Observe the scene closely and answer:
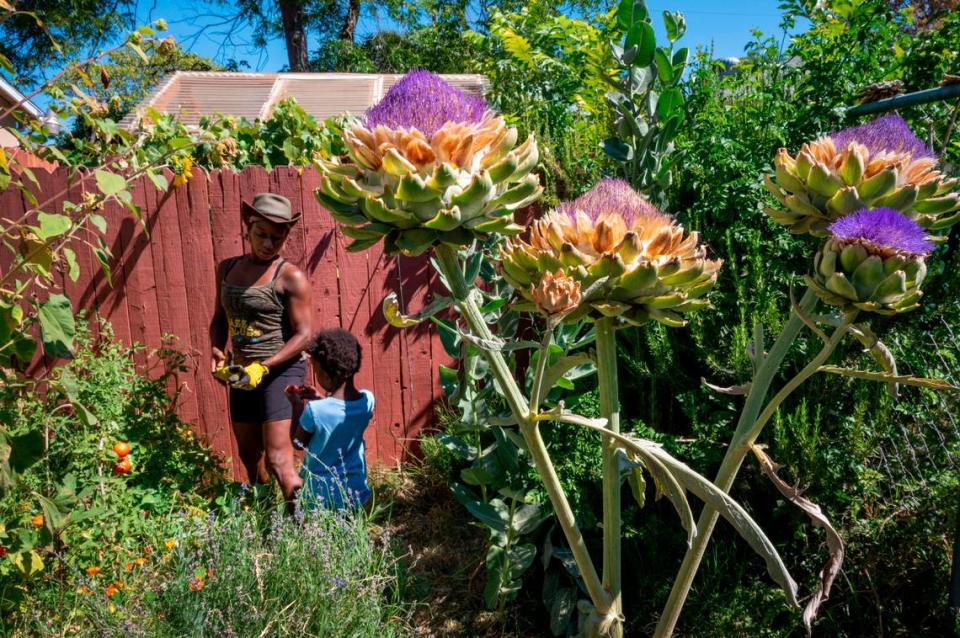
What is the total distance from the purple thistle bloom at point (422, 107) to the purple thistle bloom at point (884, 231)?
762mm

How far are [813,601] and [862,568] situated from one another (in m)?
1.43

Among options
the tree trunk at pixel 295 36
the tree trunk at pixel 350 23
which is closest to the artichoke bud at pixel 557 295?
the tree trunk at pixel 295 36

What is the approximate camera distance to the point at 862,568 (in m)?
2.52

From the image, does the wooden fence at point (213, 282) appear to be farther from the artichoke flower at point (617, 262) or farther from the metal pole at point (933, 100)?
the artichoke flower at point (617, 262)

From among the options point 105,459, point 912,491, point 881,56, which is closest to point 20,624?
point 105,459

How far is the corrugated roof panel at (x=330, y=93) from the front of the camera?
1062cm

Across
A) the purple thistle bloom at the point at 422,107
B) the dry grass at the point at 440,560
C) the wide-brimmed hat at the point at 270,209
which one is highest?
the wide-brimmed hat at the point at 270,209

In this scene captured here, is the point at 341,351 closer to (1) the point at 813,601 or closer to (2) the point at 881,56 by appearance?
(1) the point at 813,601

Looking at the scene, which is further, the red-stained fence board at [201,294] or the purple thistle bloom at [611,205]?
the red-stained fence board at [201,294]

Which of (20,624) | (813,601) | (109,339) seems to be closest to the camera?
(813,601)

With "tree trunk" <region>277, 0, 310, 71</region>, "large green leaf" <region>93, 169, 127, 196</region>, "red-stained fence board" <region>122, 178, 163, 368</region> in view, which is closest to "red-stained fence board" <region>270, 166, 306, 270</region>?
"red-stained fence board" <region>122, 178, 163, 368</region>

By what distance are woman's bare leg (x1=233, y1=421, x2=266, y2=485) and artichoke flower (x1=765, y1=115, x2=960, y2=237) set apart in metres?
3.05

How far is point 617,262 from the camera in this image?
1249 mm

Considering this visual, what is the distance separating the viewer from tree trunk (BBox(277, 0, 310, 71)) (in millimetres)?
Answer: 15234
